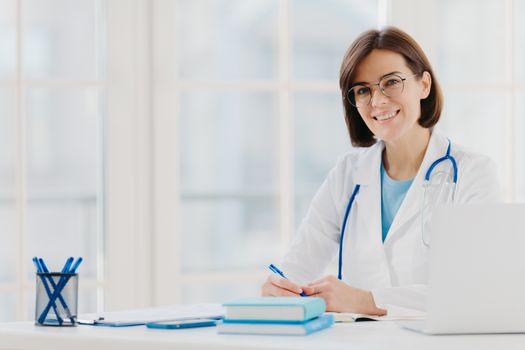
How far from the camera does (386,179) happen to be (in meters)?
2.47

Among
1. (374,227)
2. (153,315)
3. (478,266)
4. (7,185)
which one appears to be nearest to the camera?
(478,266)

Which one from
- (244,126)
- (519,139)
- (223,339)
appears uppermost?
(244,126)

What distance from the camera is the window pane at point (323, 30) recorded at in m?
10.7

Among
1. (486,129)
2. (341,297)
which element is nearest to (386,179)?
(341,297)

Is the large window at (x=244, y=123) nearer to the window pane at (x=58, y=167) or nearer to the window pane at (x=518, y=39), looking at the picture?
the window pane at (x=58, y=167)

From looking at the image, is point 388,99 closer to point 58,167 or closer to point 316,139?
point 58,167

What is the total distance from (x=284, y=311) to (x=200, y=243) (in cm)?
921

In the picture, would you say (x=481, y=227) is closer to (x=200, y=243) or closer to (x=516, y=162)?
(x=516, y=162)

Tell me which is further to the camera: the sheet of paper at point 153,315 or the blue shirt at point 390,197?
the blue shirt at point 390,197

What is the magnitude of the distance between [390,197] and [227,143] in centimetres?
893

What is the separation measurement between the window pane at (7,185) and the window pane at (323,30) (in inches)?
150

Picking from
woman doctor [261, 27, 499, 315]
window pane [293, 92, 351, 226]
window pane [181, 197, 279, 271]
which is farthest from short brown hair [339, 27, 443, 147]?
window pane [293, 92, 351, 226]

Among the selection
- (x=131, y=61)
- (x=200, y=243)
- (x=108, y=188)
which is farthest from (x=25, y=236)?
(x=200, y=243)

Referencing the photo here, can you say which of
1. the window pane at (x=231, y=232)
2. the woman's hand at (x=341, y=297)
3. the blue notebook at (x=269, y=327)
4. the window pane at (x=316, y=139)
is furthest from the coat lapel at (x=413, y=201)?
the window pane at (x=316, y=139)
